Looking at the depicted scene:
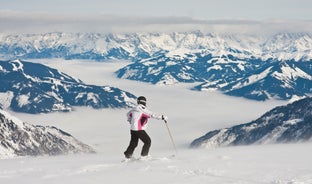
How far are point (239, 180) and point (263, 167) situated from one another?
3638mm

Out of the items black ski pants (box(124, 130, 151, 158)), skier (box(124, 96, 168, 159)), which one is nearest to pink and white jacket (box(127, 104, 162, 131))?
skier (box(124, 96, 168, 159))

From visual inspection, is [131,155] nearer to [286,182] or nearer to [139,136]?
[139,136]

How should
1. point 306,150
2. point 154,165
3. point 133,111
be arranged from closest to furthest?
point 154,165, point 133,111, point 306,150

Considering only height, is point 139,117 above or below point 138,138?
above

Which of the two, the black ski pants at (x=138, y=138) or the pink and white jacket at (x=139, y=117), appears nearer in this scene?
the pink and white jacket at (x=139, y=117)

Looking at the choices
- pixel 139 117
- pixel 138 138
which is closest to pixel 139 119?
pixel 139 117

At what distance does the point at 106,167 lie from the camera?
24.4 meters

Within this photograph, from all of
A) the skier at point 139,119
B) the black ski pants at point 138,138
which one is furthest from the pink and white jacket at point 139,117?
the black ski pants at point 138,138

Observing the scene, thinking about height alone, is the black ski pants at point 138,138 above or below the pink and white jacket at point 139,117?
below

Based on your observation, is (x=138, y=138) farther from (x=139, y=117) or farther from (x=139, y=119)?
(x=139, y=117)

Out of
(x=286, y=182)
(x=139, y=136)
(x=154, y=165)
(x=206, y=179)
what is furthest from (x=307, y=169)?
(x=139, y=136)

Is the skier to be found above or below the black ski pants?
above

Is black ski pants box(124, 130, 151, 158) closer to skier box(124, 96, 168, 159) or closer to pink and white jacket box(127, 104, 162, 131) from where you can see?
skier box(124, 96, 168, 159)

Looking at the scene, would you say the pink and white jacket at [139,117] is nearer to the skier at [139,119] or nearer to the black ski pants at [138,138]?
the skier at [139,119]
